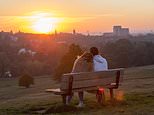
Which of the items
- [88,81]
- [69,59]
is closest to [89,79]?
[88,81]

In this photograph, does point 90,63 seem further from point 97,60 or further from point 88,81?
point 88,81

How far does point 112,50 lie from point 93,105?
241 feet

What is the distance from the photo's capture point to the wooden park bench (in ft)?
41.9

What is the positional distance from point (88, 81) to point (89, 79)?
0.07 metres

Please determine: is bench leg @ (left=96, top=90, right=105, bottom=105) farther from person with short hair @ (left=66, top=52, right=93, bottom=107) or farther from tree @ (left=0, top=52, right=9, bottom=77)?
tree @ (left=0, top=52, right=9, bottom=77)

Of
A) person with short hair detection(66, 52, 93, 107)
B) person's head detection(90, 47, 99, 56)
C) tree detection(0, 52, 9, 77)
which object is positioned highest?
person's head detection(90, 47, 99, 56)

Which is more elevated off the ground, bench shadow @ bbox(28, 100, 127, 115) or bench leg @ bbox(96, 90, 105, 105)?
bench leg @ bbox(96, 90, 105, 105)

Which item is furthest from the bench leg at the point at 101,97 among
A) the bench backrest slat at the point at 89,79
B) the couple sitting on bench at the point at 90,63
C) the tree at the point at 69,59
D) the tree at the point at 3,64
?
the tree at the point at 3,64

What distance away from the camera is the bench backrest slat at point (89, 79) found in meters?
12.8

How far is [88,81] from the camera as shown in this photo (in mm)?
13102

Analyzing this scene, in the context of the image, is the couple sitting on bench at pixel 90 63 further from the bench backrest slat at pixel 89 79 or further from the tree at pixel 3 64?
the tree at pixel 3 64

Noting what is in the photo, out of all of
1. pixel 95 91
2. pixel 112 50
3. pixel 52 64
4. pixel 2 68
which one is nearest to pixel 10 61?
pixel 2 68

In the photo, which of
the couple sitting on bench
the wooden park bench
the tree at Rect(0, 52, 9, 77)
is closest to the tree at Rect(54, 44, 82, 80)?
the wooden park bench

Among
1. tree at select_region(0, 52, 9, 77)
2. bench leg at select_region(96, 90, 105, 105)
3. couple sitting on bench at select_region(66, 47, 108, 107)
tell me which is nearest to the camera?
bench leg at select_region(96, 90, 105, 105)
